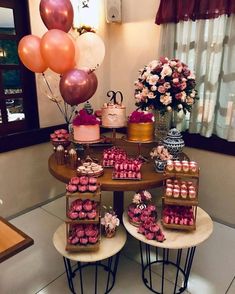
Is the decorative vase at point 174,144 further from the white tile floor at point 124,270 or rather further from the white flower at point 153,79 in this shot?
the white tile floor at point 124,270

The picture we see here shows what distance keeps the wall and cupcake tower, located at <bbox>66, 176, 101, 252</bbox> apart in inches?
48.4

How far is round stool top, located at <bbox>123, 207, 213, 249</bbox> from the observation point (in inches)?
56.6

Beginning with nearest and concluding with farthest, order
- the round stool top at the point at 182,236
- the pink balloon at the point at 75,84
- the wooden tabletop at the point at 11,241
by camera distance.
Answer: the wooden tabletop at the point at 11,241 → the round stool top at the point at 182,236 → the pink balloon at the point at 75,84

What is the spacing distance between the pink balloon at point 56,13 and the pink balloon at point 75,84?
37 centimetres

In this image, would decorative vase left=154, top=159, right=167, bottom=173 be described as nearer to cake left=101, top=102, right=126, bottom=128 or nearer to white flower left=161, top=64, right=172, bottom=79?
cake left=101, top=102, right=126, bottom=128

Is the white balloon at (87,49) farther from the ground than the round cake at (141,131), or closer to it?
farther from the ground

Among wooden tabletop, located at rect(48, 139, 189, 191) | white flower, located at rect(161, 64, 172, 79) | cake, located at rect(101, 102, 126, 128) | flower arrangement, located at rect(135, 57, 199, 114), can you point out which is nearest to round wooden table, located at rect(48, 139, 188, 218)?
wooden tabletop, located at rect(48, 139, 189, 191)

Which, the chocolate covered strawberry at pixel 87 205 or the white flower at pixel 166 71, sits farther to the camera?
the white flower at pixel 166 71

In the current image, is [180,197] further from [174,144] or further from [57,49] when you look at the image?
[57,49]

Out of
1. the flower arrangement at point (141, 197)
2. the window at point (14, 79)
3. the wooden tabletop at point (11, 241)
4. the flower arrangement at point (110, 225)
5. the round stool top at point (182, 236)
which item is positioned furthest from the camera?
the window at point (14, 79)

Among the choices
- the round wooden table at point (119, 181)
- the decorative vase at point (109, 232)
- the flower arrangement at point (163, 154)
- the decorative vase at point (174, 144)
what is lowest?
the decorative vase at point (109, 232)

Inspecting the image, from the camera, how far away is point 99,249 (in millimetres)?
1501

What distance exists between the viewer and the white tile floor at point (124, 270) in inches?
68.0

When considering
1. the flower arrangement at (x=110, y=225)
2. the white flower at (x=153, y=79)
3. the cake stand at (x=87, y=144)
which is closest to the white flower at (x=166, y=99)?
the white flower at (x=153, y=79)
